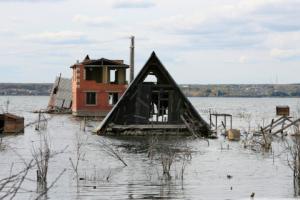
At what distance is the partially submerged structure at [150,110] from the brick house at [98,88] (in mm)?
23119

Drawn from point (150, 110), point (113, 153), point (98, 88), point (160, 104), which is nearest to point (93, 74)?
point (98, 88)

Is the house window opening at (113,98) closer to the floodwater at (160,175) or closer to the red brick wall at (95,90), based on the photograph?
the red brick wall at (95,90)

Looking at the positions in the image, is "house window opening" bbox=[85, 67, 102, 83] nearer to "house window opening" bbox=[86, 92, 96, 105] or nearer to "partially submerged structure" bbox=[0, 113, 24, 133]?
"house window opening" bbox=[86, 92, 96, 105]

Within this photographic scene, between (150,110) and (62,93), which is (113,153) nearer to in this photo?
(150,110)

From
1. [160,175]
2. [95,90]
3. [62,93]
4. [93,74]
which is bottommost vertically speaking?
[160,175]

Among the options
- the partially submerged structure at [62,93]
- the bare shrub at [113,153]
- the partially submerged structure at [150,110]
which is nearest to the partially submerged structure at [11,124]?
the partially submerged structure at [150,110]

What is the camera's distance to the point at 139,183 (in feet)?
70.9

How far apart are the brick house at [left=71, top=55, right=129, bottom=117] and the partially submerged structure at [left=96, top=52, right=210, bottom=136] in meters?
23.1

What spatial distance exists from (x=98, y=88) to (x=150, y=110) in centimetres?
2396

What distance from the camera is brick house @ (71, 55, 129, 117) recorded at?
68.5 metres

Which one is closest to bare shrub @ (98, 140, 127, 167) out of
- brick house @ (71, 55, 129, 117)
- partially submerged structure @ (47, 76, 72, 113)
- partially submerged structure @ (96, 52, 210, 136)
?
partially submerged structure @ (96, 52, 210, 136)

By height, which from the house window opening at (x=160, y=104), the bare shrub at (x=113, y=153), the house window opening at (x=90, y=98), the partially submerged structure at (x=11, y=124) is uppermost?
the house window opening at (x=90, y=98)

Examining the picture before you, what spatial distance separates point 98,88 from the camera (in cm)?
6856

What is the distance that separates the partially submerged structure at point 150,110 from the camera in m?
43.7
